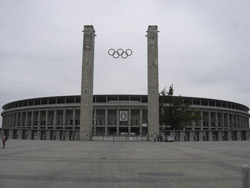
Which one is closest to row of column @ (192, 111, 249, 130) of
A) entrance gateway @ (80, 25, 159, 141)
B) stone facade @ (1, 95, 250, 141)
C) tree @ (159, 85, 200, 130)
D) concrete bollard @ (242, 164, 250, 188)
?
stone facade @ (1, 95, 250, 141)

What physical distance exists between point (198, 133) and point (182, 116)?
7.77 meters

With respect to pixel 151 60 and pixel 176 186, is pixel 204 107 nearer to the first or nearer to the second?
pixel 151 60

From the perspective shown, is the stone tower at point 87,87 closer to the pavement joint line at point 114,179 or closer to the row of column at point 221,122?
the pavement joint line at point 114,179

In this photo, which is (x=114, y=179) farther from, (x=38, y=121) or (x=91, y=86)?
(x=38, y=121)

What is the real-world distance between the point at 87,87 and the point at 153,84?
1366 cm

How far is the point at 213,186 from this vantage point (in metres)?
7.45

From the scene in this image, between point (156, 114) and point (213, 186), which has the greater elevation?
point (156, 114)

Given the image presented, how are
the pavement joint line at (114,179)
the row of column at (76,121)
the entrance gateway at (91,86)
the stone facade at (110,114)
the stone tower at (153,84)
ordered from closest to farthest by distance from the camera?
1. the pavement joint line at (114,179)
2. the entrance gateway at (91,86)
3. the stone tower at (153,84)
4. the stone facade at (110,114)
5. the row of column at (76,121)

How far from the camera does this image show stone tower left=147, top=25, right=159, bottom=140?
4459 centimetres

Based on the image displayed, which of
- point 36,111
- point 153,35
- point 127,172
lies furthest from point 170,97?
point 36,111

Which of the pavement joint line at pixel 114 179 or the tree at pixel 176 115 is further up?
the tree at pixel 176 115

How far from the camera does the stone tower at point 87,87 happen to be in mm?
44144

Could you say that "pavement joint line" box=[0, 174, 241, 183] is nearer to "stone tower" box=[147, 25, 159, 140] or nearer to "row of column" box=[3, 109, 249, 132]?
"stone tower" box=[147, 25, 159, 140]

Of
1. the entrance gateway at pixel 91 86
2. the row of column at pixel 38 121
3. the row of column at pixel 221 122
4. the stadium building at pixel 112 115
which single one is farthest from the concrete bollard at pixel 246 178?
the row of column at pixel 221 122
